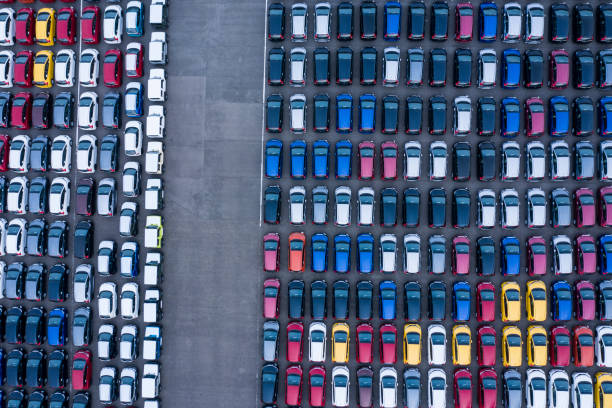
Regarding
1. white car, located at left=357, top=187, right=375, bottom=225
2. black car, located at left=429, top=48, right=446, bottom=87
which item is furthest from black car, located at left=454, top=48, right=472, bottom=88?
white car, located at left=357, top=187, right=375, bottom=225

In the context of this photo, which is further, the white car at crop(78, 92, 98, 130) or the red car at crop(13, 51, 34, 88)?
the red car at crop(13, 51, 34, 88)

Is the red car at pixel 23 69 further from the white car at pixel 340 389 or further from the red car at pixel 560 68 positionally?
the red car at pixel 560 68

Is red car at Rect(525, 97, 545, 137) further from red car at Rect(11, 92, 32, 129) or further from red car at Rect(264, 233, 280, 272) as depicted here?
red car at Rect(11, 92, 32, 129)

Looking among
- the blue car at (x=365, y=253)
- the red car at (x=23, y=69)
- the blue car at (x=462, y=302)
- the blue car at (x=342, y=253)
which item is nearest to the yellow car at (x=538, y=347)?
the blue car at (x=462, y=302)

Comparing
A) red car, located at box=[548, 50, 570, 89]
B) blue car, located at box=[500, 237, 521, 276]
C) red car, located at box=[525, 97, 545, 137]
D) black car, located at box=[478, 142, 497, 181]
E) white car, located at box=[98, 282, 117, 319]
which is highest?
red car, located at box=[548, 50, 570, 89]

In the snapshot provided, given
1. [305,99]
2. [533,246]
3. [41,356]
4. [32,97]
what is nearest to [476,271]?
[533,246]

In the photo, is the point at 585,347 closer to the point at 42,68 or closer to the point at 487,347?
the point at 487,347
